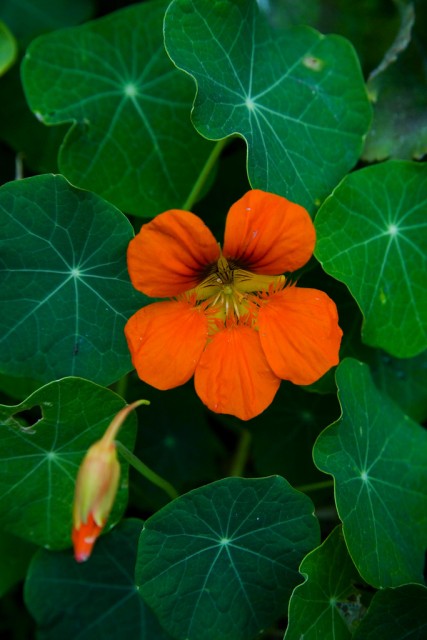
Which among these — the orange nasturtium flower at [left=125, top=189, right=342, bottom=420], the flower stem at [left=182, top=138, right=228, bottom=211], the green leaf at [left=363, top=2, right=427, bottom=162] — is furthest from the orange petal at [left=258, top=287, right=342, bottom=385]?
the green leaf at [left=363, top=2, right=427, bottom=162]

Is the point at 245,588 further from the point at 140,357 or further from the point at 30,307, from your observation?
the point at 30,307

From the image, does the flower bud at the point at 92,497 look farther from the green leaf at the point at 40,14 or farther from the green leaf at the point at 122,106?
the green leaf at the point at 40,14

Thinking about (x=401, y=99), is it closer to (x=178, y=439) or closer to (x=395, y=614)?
(x=178, y=439)

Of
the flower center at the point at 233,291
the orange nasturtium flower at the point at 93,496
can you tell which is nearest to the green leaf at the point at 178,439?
the flower center at the point at 233,291

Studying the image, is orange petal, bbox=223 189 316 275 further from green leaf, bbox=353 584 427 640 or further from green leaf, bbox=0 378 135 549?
green leaf, bbox=353 584 427 640

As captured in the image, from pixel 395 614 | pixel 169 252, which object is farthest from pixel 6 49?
pixel 395 614

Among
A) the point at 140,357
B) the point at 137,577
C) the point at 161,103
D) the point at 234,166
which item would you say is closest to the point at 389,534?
the point at 137,577
